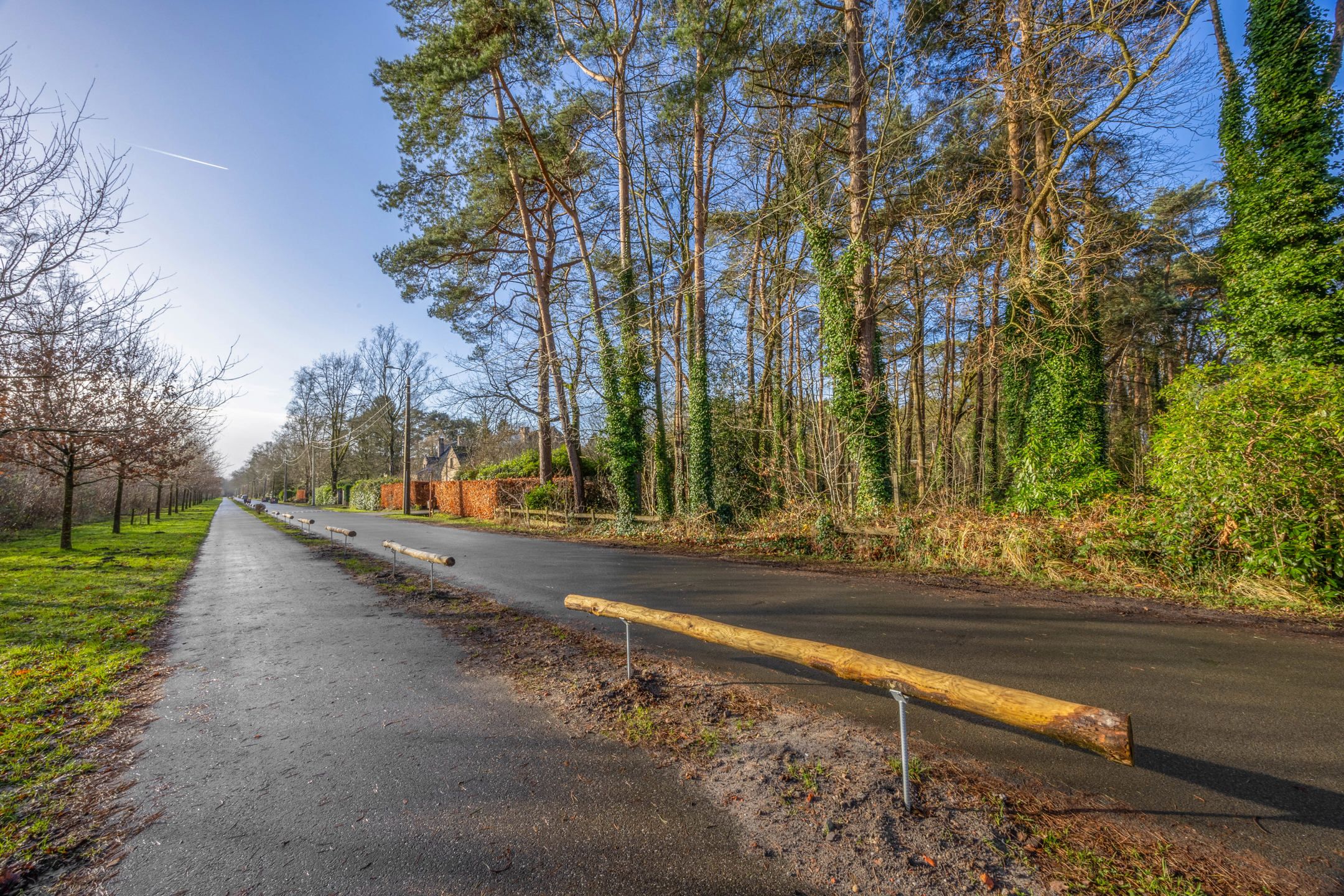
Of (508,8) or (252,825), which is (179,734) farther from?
(508,8)

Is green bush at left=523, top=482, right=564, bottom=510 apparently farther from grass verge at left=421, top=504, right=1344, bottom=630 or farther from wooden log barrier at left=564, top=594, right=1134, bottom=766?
wooden log barrier at left=564, top=594, right=1134, bottom=766

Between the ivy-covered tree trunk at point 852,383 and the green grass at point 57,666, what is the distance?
11060 mm

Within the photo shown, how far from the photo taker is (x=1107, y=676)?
4.21 meters

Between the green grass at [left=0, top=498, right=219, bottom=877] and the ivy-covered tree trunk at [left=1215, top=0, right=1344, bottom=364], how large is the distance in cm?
1576

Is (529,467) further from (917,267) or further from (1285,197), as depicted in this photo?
(1285,197)

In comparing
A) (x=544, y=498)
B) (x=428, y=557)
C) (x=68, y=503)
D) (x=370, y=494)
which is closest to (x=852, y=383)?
(x=428, y=557)

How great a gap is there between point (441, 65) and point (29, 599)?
46.5ft

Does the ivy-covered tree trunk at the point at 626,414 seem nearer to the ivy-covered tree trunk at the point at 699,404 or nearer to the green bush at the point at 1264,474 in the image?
the ivy-covered tree trunk at the point at 699,404

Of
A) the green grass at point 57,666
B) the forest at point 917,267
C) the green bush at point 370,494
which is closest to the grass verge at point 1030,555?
the forest at point 917,267

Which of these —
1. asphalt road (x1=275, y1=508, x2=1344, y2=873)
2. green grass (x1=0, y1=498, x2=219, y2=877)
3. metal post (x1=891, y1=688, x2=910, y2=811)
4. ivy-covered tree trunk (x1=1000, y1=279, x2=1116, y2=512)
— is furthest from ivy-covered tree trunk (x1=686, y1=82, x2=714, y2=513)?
metal post (x1=891, y1=688, x2=910, y2=811)

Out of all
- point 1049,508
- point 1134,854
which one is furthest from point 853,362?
point 1134,854

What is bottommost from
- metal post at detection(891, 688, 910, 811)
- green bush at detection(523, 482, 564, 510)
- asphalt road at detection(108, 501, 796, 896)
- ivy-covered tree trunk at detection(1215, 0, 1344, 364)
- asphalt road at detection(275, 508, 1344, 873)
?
asphalt road at detection(108, 501, 796, 896)

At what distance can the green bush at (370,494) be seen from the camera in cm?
3947

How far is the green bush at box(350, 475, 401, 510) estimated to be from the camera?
3947 cm
